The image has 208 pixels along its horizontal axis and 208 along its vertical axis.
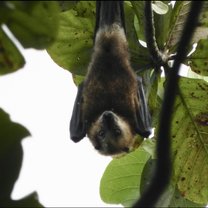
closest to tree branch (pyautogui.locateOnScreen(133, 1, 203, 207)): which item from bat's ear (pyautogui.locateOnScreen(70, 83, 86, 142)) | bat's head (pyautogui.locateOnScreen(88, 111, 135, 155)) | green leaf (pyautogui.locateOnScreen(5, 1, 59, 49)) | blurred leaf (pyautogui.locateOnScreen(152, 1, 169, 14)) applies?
green leaf (pyautogui.locateOnScreen(5, 1, 59, 49))

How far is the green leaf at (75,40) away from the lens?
12.6 ft

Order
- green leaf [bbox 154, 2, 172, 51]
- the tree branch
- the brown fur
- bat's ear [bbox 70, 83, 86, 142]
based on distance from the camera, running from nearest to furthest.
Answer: the tree branch < green leaf [bbox 154, 2, 172, 51] < the brown fur < bat's ear [bbox 70, 83, 86, 142]

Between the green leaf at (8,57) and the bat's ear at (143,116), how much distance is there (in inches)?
56.5

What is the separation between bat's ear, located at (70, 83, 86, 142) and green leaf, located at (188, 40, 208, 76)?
92 centimetres

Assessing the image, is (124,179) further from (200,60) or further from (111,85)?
(200,60)

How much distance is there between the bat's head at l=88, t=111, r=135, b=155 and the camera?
427 centimetres

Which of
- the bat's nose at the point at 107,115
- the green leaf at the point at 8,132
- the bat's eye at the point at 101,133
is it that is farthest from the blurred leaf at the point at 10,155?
the bat's eye at the point at 101,133

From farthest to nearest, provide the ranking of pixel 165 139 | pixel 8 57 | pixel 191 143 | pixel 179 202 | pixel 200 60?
1. pixel 179 202
2. pixel 191 143
3. pixel 200 60
4. pixel 8 57
5. pixel 165 139

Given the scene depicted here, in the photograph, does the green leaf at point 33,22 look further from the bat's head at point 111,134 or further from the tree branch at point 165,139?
the bat's head at point 111,134

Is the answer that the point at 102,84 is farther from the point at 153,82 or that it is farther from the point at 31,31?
the point at 31,31

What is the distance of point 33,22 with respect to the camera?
2199 millimetres

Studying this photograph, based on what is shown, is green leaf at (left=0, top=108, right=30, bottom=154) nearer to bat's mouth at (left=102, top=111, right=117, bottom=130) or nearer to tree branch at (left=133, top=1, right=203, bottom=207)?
tree branch at (left=133, top=1, right=203, bottom=207)

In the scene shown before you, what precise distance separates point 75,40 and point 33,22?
69.1 inches

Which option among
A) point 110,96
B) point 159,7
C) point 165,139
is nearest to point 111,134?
point 110,96
